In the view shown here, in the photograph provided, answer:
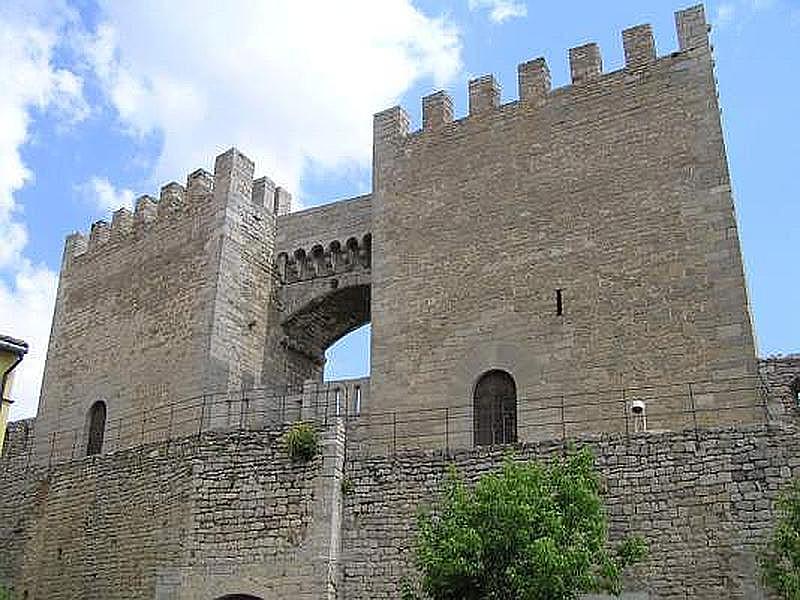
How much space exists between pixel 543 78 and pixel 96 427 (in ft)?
38.4

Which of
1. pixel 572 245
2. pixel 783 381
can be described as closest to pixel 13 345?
pixel 572 245

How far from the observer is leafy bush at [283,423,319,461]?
14.3 meters

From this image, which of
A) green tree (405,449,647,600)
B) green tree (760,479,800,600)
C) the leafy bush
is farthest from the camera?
the leafy bush

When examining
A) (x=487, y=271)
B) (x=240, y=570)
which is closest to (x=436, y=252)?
(x=487, y=271)

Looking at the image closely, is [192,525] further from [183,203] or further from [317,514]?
[183,203]

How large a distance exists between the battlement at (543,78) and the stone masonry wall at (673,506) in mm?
7531

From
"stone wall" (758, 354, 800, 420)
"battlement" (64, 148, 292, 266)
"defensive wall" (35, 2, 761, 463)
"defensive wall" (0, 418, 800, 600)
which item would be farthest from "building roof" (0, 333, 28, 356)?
"stone wall" (758, 354, 800, 420)

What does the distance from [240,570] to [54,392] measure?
10.2 m

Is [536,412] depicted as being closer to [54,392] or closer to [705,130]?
[705,130]

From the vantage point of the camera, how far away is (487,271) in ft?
56.5

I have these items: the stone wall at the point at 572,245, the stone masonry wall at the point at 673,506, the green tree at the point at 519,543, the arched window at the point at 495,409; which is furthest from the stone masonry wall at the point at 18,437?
the green tree at the point at 519,543

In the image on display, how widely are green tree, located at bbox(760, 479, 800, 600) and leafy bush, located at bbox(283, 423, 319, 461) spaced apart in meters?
6.23

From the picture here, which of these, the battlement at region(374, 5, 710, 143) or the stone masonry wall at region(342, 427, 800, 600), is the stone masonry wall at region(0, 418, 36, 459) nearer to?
the battlement at region(374, 5, 710, 143)

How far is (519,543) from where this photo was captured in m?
9.91
